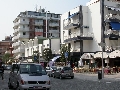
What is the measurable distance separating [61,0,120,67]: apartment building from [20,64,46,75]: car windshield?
2428 centimetres

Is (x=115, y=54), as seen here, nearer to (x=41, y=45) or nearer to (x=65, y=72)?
(x=65, y=72)

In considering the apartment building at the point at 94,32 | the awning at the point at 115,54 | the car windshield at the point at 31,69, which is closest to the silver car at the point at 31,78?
the car windshield at the point at 31,69

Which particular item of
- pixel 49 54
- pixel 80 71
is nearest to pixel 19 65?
pixel 80 71

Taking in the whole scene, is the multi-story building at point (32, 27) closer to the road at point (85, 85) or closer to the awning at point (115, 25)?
the awning at point (115, 25)

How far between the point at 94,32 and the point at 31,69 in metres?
32.4

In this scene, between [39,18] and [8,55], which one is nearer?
[39,18]

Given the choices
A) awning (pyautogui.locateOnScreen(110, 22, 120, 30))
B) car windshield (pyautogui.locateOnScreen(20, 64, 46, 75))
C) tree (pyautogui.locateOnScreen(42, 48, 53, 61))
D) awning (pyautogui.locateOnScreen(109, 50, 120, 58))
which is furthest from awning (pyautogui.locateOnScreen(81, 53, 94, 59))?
car windshield (pyautogui.locateOnScreen(20, 64, 46, 75))

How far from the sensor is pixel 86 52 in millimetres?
49375

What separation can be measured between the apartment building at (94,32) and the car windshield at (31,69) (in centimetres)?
2428

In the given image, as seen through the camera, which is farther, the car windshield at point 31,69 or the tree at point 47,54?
the tree at point 47,54

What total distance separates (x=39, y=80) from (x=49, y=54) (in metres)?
44.8

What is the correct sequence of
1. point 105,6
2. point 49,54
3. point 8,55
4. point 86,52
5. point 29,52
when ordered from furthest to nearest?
point 8,55 → point 29,52 → point 49,54 → point 86,52 → point 105,6

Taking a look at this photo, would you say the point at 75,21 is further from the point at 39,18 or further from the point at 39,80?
the point at 39,18

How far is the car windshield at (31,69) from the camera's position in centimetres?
1572
